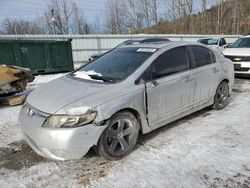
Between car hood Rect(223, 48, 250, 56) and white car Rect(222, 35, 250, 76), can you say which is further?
car hood Rect(223, 48, 250, 56)

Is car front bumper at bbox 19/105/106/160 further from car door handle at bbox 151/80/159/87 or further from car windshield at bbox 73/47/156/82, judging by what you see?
car door handle at bbox 151/80/159/87

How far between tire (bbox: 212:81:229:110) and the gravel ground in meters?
0.87

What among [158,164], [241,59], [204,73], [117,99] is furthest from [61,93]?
[241,59]

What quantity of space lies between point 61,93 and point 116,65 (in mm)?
1056

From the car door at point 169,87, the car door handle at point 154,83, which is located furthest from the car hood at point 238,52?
the car door handle at point 154,83

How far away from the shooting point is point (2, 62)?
11.0m

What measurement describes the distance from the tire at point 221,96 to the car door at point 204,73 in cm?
22

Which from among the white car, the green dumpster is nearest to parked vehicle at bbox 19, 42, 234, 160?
the white car

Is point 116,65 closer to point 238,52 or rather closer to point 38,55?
point 238,52

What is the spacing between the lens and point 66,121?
3012mm

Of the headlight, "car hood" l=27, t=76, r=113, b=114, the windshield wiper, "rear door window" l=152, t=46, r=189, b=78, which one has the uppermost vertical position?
"rear door window" l=152, t=46, r=189, b=78

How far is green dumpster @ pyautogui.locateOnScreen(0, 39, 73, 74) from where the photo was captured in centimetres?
1112

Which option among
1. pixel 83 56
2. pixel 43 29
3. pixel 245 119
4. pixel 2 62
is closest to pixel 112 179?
pixel 245 119

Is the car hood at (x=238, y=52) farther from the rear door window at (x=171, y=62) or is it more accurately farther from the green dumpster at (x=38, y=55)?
the green dumpster at (x=38, y=55)
